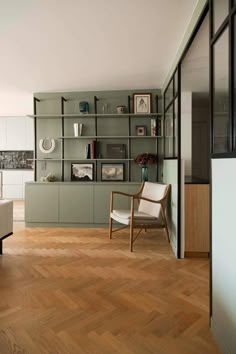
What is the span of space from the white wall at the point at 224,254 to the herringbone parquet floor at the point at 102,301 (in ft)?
0.54

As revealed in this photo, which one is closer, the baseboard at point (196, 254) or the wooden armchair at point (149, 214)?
the baseboard at point (196, 254)

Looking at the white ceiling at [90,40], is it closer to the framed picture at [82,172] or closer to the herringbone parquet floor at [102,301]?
the framed picture at [82,172]

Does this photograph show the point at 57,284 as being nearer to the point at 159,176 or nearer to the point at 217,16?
the point at 217,16

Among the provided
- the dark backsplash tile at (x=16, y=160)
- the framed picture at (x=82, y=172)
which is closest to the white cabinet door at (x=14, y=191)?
the dark backsplash tile at (x=16, y=160)

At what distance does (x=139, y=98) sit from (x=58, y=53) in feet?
5.97

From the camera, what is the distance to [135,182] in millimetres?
4387

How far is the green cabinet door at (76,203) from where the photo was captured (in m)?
4.38

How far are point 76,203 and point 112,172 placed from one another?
857mm

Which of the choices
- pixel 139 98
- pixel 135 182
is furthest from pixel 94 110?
pixel 135 182

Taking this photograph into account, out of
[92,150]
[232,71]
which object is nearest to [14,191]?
[92,150]

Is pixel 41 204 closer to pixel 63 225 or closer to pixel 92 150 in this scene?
pixel 63 225

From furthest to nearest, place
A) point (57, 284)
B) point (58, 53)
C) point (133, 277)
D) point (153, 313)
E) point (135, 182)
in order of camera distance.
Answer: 1. point (135, 182)
2. point (58, 53)
3. point (133, 277)
4. point (57, 284)
5. point (153, 313)

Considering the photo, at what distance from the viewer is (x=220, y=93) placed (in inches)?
67.7

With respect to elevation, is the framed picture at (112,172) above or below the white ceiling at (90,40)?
below
